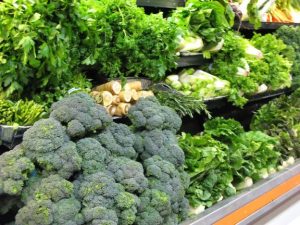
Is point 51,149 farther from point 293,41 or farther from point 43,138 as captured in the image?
point 293,41

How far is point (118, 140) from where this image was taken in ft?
7.11

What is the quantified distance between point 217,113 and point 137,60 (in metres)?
1.82

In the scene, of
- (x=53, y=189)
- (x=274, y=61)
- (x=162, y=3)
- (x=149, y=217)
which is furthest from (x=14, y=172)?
(x=274, y=61)

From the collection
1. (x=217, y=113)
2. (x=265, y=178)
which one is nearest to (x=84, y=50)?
(x=265, y=178)

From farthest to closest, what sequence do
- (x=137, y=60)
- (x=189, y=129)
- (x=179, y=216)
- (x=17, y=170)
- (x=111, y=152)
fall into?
(x=189, y=129), (x=137, y=60), (x=179, y=216), (x=111, y=152), (x=17, y=170)

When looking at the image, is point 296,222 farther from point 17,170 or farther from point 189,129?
point 17,170

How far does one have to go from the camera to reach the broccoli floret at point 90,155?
78.1 inches

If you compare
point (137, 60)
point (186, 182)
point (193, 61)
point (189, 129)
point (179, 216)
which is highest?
point (137, 60)

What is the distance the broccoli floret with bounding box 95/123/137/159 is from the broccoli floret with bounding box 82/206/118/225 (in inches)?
14.1

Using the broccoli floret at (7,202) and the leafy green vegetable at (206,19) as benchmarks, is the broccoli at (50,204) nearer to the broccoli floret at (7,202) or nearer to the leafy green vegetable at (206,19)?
the broccoli floret at (7,202)

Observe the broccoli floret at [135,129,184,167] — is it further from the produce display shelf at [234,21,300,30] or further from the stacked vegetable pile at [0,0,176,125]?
the produce display shelf at [234,21,300,30]

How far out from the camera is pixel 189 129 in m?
4.08

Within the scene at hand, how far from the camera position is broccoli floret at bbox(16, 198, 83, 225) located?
1785 mm

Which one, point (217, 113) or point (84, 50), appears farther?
point (217, 113)
